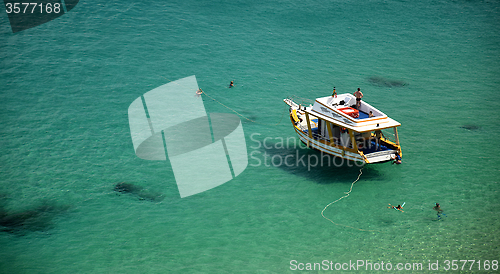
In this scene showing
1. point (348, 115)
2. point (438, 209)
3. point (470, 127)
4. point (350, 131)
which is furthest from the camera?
point (470, 127)

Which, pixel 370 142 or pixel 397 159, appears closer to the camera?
pixel 397 159

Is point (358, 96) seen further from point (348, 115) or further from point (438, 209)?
point (438, 209)

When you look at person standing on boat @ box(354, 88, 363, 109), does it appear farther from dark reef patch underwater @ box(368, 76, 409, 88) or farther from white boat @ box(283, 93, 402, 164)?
dark reef patch underwater @ box(368, 76, 409, 88)

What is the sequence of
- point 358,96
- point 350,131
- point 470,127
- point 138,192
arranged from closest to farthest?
point 350,131
point 138,192
point 358,96
point 470,127

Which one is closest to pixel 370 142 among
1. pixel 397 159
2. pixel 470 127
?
pixel 397 159

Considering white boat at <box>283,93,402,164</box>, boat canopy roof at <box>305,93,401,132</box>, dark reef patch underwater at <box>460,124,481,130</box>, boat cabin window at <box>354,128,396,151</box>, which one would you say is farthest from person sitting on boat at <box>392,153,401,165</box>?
dark reef patch underwater at <box>460,124,481,130</box>

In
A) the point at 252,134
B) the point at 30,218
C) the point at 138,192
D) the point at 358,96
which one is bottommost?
the point at 30,218
